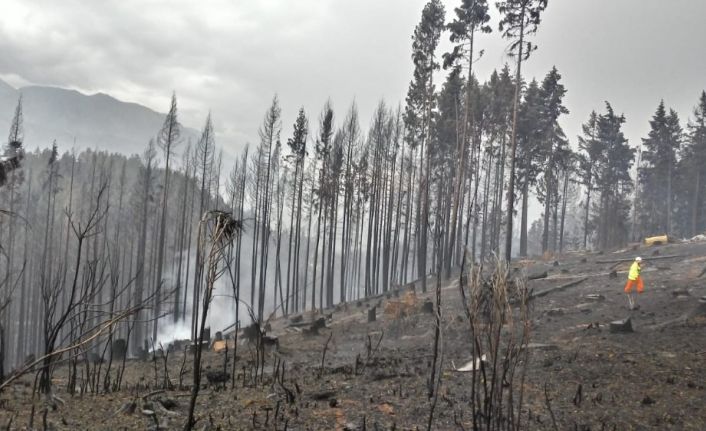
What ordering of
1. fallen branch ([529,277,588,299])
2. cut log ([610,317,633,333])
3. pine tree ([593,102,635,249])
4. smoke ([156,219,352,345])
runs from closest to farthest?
cut log ([610,317,633,333]) → fallen branch ([529,277,588,299]) → smoke ([156,219,352,345]) → pine tree ([593,102,635,249])

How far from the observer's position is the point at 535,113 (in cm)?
3259

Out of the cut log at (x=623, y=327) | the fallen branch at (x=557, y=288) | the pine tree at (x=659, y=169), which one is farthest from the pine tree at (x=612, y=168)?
the cut log at (x=623, y=327)

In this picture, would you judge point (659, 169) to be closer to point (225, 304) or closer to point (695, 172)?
point (695, 172)

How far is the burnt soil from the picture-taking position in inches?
272

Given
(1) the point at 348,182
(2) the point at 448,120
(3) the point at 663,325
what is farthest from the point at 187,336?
Result: (3) the point at 663,325

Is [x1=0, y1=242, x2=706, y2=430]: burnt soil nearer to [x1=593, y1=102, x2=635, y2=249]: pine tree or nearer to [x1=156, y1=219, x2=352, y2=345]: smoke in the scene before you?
[x1=156, y1=219, x2=352, y2=345]: smoke

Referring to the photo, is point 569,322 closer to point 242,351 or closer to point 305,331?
point 305,331

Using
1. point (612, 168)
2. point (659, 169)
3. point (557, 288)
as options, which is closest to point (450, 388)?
point (557, 288)

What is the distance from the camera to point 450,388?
8.74 meters

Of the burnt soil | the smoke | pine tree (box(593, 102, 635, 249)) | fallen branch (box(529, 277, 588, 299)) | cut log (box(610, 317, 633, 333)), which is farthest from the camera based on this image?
pine tree (box(593, 102, 635, 249))

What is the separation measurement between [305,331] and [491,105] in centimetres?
2430

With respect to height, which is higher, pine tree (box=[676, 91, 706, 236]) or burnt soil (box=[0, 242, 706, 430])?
pine tree (box=[676, 91, 706, 236])

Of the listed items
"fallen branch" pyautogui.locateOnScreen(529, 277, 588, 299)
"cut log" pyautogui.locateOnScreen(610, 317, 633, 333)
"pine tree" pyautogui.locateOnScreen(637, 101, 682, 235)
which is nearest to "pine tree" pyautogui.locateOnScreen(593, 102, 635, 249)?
"pine tree" pyautogui.locateOnScreen(637, 101, 682, 235)

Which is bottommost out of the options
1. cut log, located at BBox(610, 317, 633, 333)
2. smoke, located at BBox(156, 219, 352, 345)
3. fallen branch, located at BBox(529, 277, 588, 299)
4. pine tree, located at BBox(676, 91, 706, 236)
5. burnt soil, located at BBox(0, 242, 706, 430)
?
smoke, located at BBox(156, 219, 352, 345)
